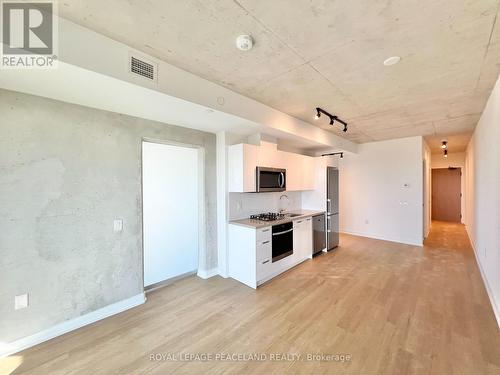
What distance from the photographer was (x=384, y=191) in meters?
5.86

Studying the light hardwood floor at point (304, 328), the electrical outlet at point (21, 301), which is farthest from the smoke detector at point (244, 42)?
the electrical outlet at point (21, 301)

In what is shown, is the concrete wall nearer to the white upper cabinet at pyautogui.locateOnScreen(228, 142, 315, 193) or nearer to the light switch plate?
the light switch plate

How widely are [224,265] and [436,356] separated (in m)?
2.76

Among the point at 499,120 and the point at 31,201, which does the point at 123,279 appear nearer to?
the point at 31,201

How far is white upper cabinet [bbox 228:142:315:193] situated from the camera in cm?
344

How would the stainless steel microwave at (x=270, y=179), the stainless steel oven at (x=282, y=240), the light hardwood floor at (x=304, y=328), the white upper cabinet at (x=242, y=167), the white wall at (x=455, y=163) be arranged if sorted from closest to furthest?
the light hardwood floor at (x=304, y=328) → the white upper cabinet at (x=242, y=167) → the stainless steel oven at (x=282, y=240) → the stainless steel microwave at (x=270, y=179) → the white wall at (x=455, y=163)

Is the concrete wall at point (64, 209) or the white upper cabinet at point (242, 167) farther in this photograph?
the white upper cabinet at point (242, 167)

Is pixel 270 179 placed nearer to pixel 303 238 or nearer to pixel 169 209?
pixel 303 238

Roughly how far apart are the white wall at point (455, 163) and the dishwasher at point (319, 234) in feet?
22.5

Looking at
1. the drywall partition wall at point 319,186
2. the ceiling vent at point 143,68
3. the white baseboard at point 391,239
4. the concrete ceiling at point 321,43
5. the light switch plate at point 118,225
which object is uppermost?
the concrete ceiling at point 321,43

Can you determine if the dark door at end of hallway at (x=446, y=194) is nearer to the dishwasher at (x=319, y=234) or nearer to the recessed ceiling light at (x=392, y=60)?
the dishwasher at (x=319, y=234)

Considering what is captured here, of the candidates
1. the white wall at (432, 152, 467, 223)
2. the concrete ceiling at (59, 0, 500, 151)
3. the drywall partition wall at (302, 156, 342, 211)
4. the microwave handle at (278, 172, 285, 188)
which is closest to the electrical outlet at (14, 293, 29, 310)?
the concrete ceiling at (59, 0, 500, 151)

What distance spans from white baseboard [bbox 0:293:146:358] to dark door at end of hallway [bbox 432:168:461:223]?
1085 cm

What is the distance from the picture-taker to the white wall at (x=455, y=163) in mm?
7889
